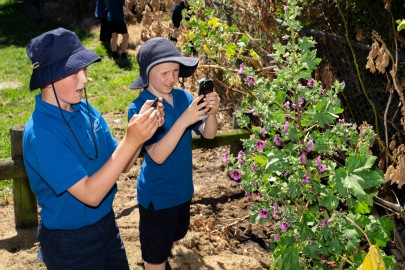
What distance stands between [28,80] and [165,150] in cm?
680

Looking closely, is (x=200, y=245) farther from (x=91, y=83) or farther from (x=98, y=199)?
(x=91, y=83)

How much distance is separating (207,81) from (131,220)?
1938 millimetres

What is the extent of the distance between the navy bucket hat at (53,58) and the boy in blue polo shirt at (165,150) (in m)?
0.70

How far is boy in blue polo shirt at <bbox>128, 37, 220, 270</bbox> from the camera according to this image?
3.42m

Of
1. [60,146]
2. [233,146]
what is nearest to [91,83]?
[233,146]

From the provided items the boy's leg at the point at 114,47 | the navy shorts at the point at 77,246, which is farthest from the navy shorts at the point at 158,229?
the boy's leg at the point at 114,47

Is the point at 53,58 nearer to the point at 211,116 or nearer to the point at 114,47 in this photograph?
the point at 211,116

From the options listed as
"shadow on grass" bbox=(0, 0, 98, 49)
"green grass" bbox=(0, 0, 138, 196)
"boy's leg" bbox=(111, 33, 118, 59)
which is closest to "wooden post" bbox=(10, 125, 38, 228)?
"green grass" bbox=(0, 0, 138, 196)

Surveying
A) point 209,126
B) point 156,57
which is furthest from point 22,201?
point 156,57

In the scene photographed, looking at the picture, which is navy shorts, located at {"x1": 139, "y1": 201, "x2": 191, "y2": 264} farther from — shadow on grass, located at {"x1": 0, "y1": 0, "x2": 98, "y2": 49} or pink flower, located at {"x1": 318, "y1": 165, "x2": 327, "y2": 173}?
shadow on grass, located at {"x1": 0, "y1": 0, "x2": 98, "y2": 49}

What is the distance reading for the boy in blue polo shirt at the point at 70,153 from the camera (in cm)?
272

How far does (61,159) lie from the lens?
273cm

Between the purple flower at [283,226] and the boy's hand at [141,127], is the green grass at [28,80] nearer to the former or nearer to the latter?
the purple flower at [283,226]

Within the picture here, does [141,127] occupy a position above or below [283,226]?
above
